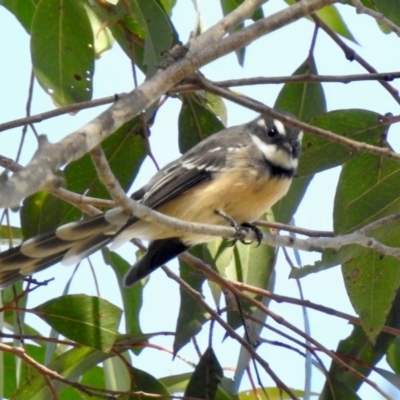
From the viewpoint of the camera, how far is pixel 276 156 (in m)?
3.00

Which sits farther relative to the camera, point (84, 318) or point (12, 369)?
point (12, 369)

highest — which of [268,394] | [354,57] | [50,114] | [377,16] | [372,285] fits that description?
[354,57]

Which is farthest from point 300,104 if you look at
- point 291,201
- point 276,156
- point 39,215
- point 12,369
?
point 12,369

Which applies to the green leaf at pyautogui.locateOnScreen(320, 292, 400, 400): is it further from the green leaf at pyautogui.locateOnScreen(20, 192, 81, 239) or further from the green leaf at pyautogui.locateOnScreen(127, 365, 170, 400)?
the green leaf at pyautogui.locateOnScreen(20, 192, 81, 239)

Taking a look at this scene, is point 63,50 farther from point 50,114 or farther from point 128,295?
point 128,295

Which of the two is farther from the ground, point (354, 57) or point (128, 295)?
point (354, 57)

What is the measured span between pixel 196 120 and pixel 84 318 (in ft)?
2.64

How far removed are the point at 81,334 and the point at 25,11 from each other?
3.74 ft

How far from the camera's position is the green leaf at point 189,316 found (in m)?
2.74

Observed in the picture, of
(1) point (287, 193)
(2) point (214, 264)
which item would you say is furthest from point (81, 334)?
(1) point (287, 193)

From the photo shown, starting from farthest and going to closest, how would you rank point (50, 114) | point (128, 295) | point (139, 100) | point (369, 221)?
point (128, 295)
point (369, 221)
point (50, 114)
point (139, 100)

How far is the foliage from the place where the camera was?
255cm

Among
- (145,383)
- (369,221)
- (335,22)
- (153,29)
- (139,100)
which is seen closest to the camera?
(139,100)

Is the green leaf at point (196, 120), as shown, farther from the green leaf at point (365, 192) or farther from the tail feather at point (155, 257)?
the green leaf at point (365, 192)
